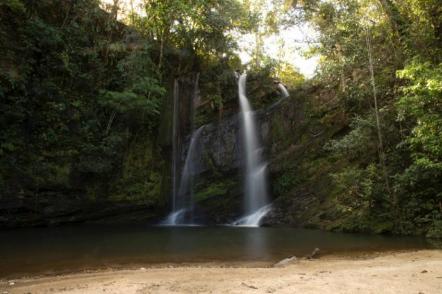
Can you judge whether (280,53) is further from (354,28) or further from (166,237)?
(166,237)

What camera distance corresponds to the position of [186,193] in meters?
19.8

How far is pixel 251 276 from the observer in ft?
21.4

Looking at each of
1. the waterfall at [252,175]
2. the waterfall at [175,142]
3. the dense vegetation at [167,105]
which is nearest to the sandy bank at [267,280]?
the dense vegetation at [167,105]

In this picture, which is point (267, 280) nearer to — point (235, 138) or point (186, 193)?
point (186, 193)

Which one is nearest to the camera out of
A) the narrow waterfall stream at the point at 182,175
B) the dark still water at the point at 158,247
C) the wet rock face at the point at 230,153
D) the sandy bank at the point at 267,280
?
the sandy bank at the point at 267,280

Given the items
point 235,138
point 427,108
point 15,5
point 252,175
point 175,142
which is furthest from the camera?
point 235,138

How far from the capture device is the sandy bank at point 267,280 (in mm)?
5285

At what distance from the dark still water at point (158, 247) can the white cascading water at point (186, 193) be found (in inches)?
212

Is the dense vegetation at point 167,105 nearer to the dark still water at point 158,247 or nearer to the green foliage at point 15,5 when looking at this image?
the green foliage at point 15,5

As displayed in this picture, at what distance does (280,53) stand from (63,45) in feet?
51.5

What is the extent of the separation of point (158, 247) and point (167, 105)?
1148cm

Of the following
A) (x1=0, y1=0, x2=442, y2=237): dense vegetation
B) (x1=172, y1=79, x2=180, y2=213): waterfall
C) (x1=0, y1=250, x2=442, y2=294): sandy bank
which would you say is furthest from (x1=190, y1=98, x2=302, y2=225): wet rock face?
(x1=0, y1=250, x2=442, y2=294): sandy bank

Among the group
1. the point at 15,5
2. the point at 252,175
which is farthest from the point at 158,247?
the point at 15,5

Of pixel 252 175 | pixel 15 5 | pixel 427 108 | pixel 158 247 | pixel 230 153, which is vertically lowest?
pixel 158 247
